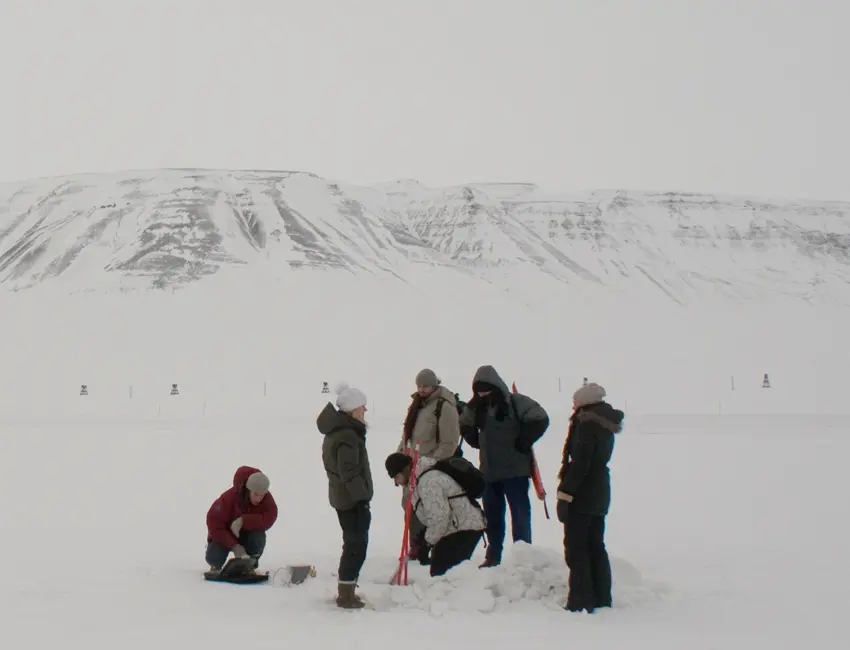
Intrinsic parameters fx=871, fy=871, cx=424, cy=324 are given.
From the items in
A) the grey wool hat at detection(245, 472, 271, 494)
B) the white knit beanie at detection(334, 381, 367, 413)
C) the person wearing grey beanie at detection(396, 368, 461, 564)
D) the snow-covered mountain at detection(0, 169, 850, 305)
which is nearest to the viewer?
the white knit beanie at detection(334, 381, 367, 413)

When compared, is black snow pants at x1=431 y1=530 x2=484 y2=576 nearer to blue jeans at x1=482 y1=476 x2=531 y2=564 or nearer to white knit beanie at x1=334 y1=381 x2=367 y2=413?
blue jeans at x1=482 y1=476 x2=531 y2=564

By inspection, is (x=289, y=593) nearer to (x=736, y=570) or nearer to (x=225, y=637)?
(x=225, y=637)

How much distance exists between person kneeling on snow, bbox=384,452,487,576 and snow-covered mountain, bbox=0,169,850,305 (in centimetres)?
6585

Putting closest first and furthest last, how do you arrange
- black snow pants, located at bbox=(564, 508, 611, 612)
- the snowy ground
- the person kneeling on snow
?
the snowy ground < black snow pants, located at bbox=(564, 508, 611, 612) < the person kneeling on snow

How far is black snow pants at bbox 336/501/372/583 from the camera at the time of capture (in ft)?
21.7

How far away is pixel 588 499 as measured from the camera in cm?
664

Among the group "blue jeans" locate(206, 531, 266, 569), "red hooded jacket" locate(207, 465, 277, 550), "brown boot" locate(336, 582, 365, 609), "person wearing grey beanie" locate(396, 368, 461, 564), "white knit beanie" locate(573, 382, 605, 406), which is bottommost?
"brown boot" locate(336, 582, 365, 609)

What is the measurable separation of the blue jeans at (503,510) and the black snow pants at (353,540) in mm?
1527

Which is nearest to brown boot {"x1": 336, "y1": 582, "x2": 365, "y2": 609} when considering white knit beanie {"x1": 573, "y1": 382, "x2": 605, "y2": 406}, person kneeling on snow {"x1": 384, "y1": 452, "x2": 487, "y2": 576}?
person kneeling on snow {"x1": 384, "y1": 452, "x2": 487, "y2": 576}

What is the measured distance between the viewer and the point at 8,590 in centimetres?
701

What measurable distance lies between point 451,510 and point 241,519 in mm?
1865

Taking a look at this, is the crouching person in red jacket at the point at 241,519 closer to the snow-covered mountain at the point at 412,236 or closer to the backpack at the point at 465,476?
the backpack at the point at 465,476

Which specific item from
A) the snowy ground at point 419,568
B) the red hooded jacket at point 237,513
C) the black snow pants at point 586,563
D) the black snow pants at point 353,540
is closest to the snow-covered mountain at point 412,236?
the snowy ground at point 419,568

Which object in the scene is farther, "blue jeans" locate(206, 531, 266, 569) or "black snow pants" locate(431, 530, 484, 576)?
"blue jeans" locate(206, 531, 266, 569)
